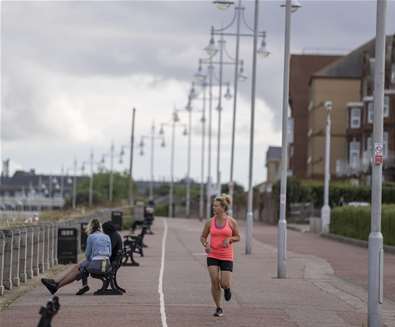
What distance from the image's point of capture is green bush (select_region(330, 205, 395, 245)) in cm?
3812

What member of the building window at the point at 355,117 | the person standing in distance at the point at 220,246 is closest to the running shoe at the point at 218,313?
the person standing in distance at the point at 220,246

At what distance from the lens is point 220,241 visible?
14.9 meters

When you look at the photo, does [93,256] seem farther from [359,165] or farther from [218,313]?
[359,165]

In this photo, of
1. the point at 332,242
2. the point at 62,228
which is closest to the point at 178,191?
the point at 332,242

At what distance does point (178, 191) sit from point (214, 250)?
158941 mm

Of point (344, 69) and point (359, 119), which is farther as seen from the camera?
point (344, 69)

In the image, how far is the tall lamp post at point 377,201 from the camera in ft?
42.9

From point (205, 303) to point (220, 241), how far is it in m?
2.27

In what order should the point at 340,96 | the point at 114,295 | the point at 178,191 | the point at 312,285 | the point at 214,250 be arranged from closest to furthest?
1. the point at 214,250
2. the point at 114,295
3. the point at 312,285
4. the point at 340,96
5. the point at 178,191

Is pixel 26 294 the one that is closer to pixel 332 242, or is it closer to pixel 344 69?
pixel 332 242

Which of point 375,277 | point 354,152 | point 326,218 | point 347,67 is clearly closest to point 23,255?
point 375,277

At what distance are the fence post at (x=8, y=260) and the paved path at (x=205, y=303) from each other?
56 centimetres

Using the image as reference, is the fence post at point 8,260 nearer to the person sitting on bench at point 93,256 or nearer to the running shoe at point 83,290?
the person sitting on bench at point 93,256

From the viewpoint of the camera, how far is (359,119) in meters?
80.7
